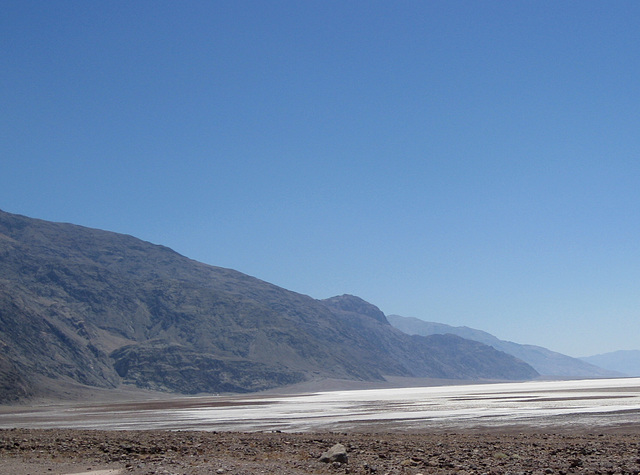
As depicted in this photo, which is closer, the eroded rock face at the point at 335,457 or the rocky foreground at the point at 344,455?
the rocky foreground at the point at 344,455

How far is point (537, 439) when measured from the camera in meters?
25.7

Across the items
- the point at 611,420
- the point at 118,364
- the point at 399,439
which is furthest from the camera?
the point at 118,364

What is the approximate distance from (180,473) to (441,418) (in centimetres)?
2862

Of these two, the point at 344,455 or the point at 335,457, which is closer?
the point at 335,457

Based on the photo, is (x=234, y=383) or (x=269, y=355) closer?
(x=234, y=383)

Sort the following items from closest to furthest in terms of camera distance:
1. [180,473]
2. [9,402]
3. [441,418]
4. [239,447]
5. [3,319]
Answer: [180,473]
[239,447]
[441,418]
[9,402]
[3,319]

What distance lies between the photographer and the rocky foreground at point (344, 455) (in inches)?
698

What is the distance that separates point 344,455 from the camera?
1948 centimetres

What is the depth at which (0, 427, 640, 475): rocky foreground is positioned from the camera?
58.1 ft

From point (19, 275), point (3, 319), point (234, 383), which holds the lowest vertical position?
point (234, 383)

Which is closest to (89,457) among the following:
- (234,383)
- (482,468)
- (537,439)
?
(482,468)

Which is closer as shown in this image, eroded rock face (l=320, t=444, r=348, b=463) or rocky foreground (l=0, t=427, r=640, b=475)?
rocky foreground (l=0, t=427, r=640, b=475)

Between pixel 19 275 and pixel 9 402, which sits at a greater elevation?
pixel 19 275

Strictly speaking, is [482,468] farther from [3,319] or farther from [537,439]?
[3,319]
